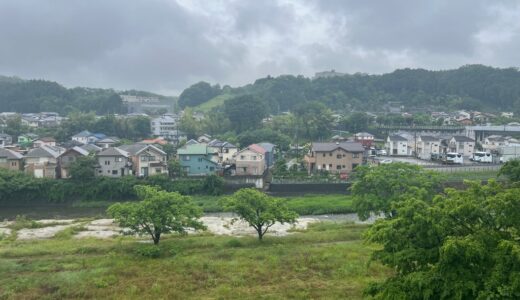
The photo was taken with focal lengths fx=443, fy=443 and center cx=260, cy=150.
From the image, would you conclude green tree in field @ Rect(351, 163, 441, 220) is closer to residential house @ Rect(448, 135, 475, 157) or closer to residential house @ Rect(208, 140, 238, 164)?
residential house @ Rect(208, 140, 238, 164)

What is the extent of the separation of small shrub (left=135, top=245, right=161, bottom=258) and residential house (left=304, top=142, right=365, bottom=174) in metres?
29.0

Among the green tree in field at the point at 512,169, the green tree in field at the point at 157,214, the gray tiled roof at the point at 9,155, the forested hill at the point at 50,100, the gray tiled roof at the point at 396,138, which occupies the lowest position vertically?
the green tree in field at the point at 157,214

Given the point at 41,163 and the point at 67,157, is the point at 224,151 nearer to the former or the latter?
the point at 67,157

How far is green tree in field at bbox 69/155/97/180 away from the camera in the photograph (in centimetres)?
4212

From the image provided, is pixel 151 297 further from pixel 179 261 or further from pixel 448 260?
pixel 448 260

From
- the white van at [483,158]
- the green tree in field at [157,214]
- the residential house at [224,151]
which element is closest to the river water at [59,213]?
the green tree in field at [157,214]

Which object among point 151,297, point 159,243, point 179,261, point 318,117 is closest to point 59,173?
point 159,243

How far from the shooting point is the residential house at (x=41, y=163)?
44438mm

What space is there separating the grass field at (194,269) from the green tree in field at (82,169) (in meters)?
17.5

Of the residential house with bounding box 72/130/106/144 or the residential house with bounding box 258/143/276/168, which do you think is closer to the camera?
the residential house with bounding box 258/143/276/168

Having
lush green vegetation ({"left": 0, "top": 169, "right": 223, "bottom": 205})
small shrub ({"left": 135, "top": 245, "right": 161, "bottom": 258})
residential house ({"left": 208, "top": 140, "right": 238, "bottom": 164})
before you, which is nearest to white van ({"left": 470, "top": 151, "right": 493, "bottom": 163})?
residential house ({"left": 208, "top": 140, "right": 238, "bottom": 164})

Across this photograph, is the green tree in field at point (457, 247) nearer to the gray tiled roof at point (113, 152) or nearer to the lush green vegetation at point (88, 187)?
the lush green vegetation at point (88, 187)

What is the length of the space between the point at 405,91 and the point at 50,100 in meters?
98.2

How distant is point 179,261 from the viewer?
20.1 m
